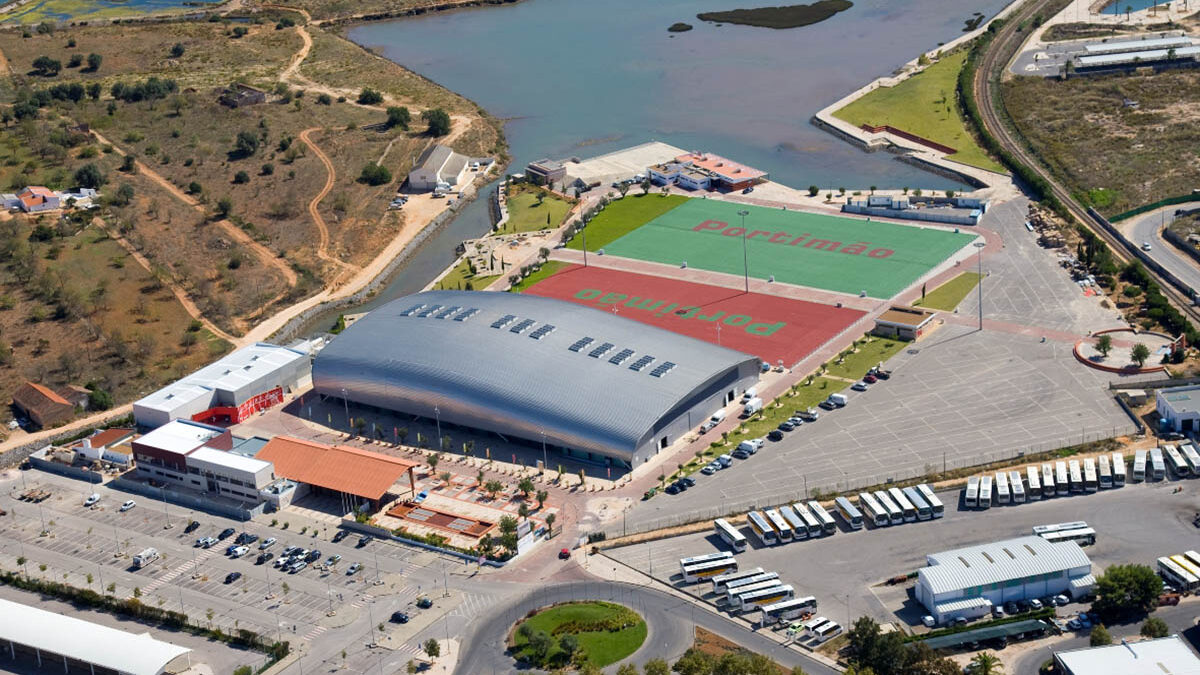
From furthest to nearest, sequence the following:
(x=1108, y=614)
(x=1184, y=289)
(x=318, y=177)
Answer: (x=318, y=177) < (x=1184, y=289) < (x=1108, y=614)

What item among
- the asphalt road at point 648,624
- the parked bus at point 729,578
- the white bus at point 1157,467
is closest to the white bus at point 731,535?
the parked bus at point 729,578

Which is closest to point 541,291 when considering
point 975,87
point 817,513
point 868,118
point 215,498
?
point 215,498

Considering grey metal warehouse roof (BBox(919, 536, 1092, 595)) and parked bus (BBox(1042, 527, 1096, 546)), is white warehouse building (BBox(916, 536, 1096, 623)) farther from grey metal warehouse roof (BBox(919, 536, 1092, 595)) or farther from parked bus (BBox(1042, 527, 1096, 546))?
parked bus (BBox(1042, 527, 1096, 546))

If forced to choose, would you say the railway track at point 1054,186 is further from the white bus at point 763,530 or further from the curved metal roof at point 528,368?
the white bus at point 763,530

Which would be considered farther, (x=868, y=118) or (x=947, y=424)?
(x=868, y=118)

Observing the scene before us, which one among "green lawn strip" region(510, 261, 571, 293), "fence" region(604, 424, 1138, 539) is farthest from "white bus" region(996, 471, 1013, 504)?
"green lawn strip" region(510, 261, 571, 293)

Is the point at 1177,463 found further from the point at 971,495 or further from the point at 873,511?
the point at 873,511

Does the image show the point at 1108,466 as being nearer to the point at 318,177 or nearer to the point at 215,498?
the point at 215,498
